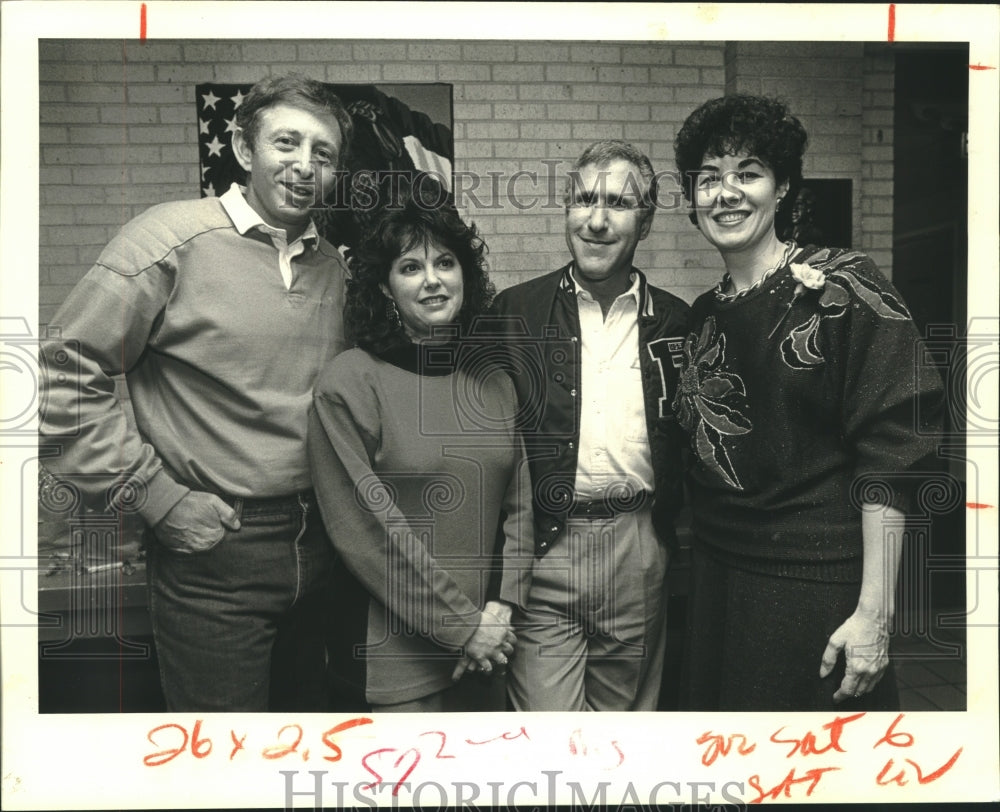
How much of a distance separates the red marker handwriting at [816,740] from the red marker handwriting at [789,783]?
0.07 metres

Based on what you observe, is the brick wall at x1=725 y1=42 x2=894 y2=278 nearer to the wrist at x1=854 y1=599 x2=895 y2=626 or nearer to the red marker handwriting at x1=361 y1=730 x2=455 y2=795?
the wrist at x1=854 y1=599 x2=895 y2=626

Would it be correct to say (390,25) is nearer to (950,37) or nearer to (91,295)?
(91,295)

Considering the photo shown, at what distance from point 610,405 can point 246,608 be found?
4.49ft

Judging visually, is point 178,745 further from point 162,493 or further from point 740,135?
point 740,135

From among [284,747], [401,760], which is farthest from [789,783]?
[284,747]

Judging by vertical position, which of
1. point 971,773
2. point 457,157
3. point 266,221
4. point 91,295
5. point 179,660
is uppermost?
point 457,157

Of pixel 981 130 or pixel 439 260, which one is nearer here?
pixel 439 260

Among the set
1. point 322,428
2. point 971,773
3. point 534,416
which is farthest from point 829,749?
point 322,428

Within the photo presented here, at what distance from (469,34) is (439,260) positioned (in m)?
0.77

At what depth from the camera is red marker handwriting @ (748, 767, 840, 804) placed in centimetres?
300

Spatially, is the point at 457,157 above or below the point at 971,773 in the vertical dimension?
above

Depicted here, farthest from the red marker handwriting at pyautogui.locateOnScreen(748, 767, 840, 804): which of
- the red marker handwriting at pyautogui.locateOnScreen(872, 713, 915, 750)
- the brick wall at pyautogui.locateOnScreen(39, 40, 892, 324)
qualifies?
the brick wall at pyautogui.locateOnScreen(39, 40, 892, 324)

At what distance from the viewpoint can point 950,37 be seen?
9.80 feet

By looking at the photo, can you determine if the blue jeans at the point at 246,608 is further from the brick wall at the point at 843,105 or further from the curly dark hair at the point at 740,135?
the brick wall at the point at 843,105
